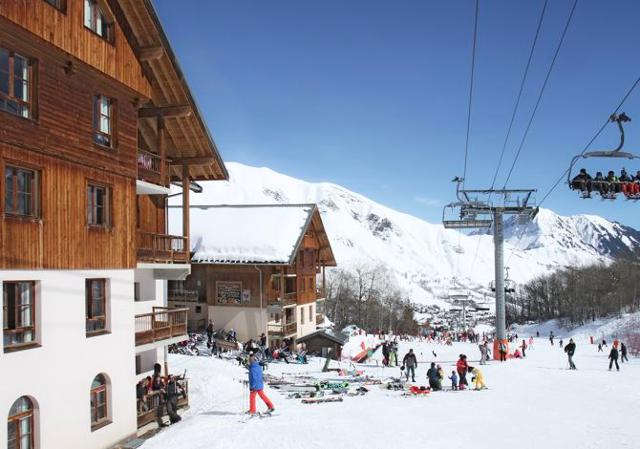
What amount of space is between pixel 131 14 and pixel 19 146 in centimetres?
680

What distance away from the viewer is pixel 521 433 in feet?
52.5

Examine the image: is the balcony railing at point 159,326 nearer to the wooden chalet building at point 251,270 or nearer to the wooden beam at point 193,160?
the wooden beam at point 193,160

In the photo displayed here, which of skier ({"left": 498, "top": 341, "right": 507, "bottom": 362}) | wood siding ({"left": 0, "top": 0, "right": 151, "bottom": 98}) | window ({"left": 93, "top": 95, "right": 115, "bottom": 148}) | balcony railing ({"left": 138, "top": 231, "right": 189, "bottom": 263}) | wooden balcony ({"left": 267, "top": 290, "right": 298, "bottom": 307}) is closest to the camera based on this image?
wood siding ({"left": 0, "top": 0, "right": 151, "bottom": 98})

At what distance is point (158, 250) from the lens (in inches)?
808

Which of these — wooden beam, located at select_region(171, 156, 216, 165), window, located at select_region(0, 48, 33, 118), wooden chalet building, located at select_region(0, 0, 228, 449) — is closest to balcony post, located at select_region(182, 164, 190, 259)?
wooden beam, located at select_region(171, 156, 216, 165)

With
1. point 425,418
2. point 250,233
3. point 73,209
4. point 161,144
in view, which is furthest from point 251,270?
point 73,209

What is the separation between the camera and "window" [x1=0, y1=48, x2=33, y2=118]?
13.1 m

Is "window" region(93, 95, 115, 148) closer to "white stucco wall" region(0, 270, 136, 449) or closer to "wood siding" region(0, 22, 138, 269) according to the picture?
"wood siding" region(0, 22, 138, 269)

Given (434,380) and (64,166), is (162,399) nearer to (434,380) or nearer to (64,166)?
(64,166)

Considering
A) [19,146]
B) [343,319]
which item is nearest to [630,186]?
[19,146]

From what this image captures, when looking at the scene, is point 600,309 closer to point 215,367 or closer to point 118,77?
point 215,367

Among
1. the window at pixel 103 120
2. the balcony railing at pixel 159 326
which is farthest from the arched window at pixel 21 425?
the window at pixel 103 120

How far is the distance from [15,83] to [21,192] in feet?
8.40

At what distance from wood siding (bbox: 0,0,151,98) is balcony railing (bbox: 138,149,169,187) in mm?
2295
